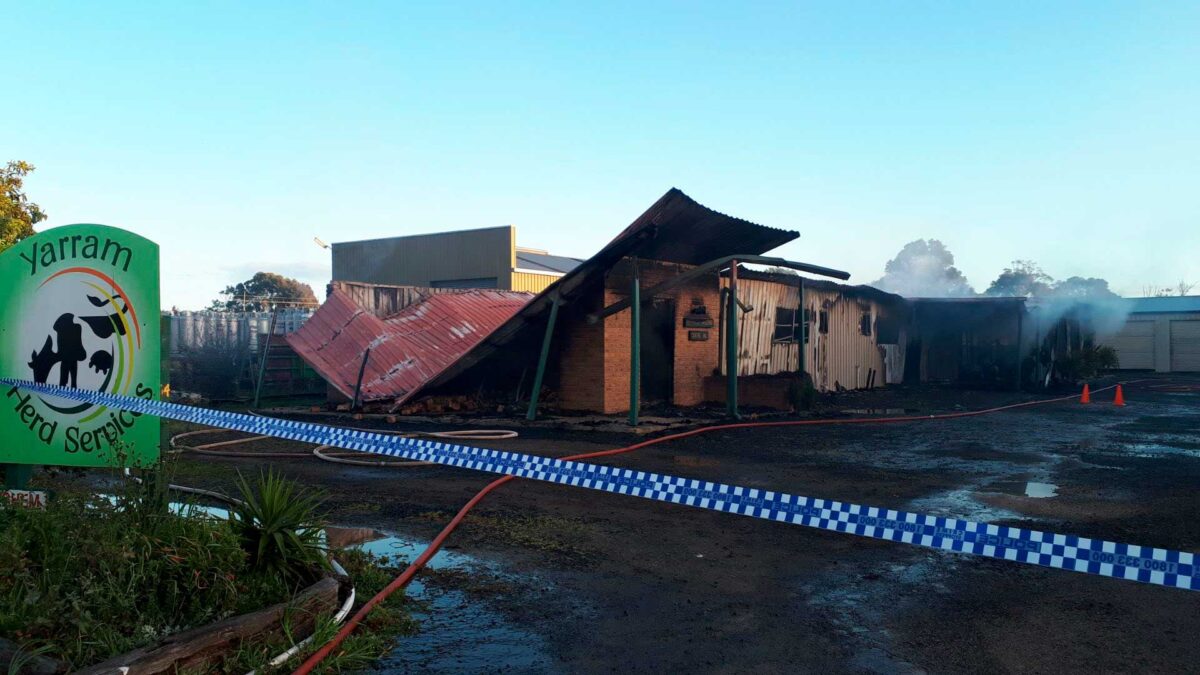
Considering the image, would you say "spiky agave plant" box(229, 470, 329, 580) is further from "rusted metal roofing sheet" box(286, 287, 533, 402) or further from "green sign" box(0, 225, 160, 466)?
"rusted metal roofing sheet" box(286, 287, 533, 402)

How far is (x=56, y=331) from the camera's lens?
6414 mm

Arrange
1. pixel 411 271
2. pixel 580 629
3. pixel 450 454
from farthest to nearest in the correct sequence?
pixel 411 271
pixel 450 454
pixel 580 629

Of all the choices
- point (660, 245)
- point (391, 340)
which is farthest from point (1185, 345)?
point (391, 340)

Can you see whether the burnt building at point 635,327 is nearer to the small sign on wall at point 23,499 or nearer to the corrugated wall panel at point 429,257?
the small sign on wall at point 23,499

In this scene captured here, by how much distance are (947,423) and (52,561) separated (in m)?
14.2

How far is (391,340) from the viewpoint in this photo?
16.8 meters

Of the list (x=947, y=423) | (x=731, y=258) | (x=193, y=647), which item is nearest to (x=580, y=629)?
(x=193, y=647)

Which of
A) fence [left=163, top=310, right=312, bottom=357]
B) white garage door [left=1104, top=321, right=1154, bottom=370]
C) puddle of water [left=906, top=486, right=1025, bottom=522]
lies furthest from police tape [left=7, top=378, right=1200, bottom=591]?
white garage door [left=1104, top=321, right=1154, bottom=370]

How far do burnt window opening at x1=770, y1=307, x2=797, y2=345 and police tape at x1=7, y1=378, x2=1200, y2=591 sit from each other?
12.4 m

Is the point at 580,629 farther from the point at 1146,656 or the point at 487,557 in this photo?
the point at 1146,656

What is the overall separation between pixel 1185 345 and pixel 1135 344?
1.93 metres

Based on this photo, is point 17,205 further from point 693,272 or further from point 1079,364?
point 1079,364

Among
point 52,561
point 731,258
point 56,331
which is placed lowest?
point 52,561

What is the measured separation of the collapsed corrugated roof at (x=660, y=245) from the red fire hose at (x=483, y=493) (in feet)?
10.9
